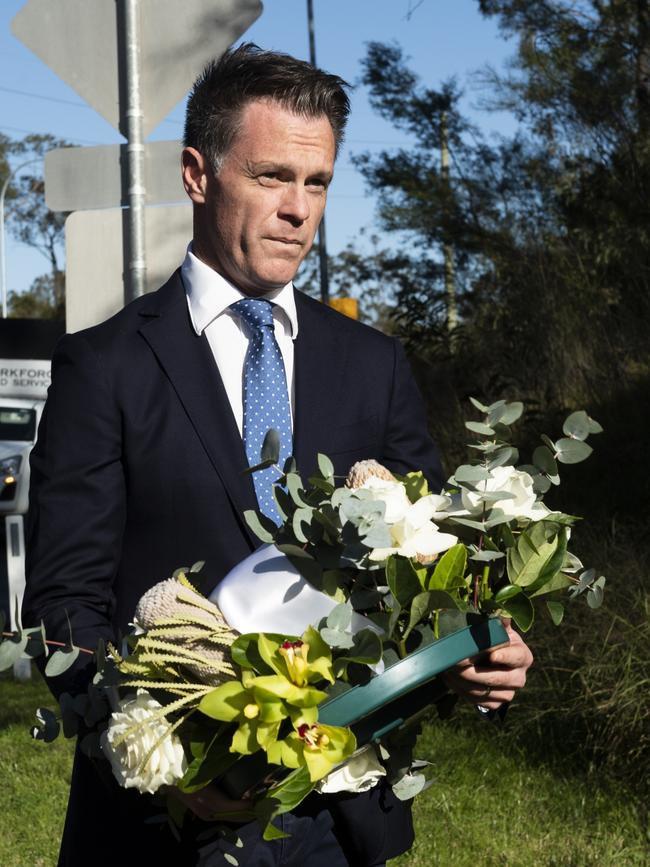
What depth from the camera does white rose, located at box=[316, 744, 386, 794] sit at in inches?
73.5

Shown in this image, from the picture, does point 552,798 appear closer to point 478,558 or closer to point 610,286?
point 478,558

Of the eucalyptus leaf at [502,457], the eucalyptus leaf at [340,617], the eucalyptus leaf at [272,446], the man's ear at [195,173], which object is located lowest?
the eucalyptus leaf at [340,617]

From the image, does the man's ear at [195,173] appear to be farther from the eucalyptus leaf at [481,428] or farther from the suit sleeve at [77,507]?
the eucalyptus leaf at [481,428]

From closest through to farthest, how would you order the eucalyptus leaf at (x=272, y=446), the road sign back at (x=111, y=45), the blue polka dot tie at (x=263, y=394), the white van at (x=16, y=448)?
the eucalyptus leaf at (x=272, y=446) < the blue polka dot tie at (x=263, y=394) < the road sign back at (x=111, y=45) < the white van at (x=16, y=448)

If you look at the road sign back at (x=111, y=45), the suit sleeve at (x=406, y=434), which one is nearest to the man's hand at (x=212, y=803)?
the suit sleeve at (x=406, y=434)

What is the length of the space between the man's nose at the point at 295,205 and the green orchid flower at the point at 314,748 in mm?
987

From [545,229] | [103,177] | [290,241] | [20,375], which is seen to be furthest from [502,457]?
[20,375]

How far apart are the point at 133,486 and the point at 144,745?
61 cm

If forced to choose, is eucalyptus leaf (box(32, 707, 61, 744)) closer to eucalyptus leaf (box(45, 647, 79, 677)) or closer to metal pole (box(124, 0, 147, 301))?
eucalyptus leaf (box(45, 647, 79, 677))

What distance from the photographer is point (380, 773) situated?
190 cm

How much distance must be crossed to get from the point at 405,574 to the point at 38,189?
171ft

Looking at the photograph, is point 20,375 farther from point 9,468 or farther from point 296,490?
point 296,490

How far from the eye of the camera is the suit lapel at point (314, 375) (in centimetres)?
227

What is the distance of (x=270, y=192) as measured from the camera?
2230mm
